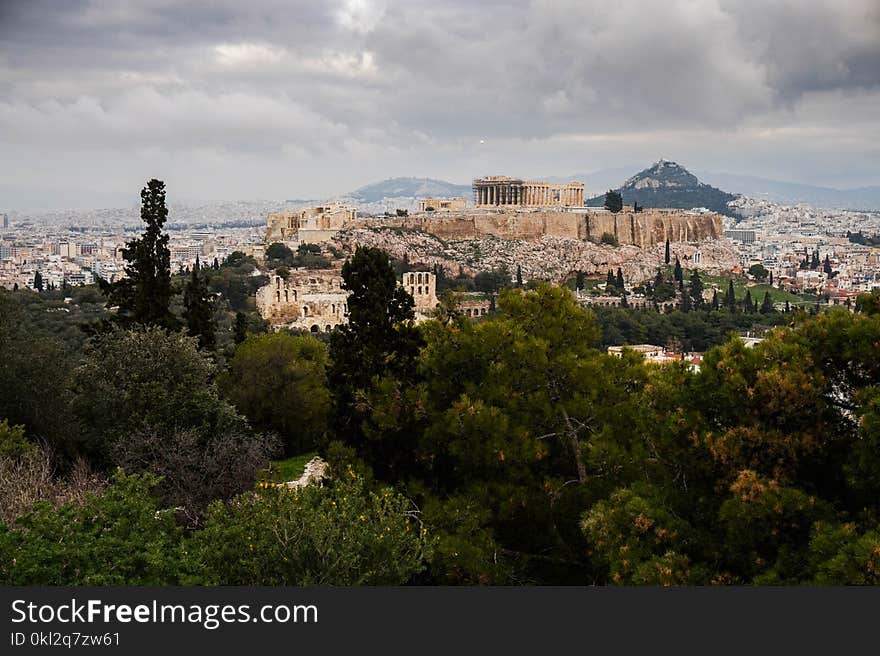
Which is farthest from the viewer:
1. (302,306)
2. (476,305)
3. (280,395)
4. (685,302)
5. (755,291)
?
(755,291)

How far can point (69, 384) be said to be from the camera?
1283cm

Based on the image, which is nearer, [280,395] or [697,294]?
[280,395]

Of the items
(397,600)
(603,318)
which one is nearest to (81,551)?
(397,600)

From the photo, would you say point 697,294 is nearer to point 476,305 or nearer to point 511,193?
point 476,305

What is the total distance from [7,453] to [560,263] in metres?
60.2

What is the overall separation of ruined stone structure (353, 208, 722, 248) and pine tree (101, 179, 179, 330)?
50.1 metres

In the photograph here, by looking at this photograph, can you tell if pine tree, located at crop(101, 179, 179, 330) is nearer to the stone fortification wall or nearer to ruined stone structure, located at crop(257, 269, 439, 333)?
ruined stone structure, located at crop(257, 269, 439, 333)

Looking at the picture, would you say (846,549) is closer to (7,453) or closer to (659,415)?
(659,415)

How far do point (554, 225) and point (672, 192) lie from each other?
112m

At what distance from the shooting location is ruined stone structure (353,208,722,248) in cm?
7106

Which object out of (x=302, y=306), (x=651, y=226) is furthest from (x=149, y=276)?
(x=651, y=226)

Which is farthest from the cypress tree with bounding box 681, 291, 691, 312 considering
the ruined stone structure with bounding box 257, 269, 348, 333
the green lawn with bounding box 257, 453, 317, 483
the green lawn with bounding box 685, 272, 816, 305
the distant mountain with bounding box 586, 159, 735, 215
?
the distant mountain with bounding box 586, 159, 735, 215

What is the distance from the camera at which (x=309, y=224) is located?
65438 millimetres

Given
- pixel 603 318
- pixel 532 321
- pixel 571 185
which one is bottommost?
pixel 603 318
